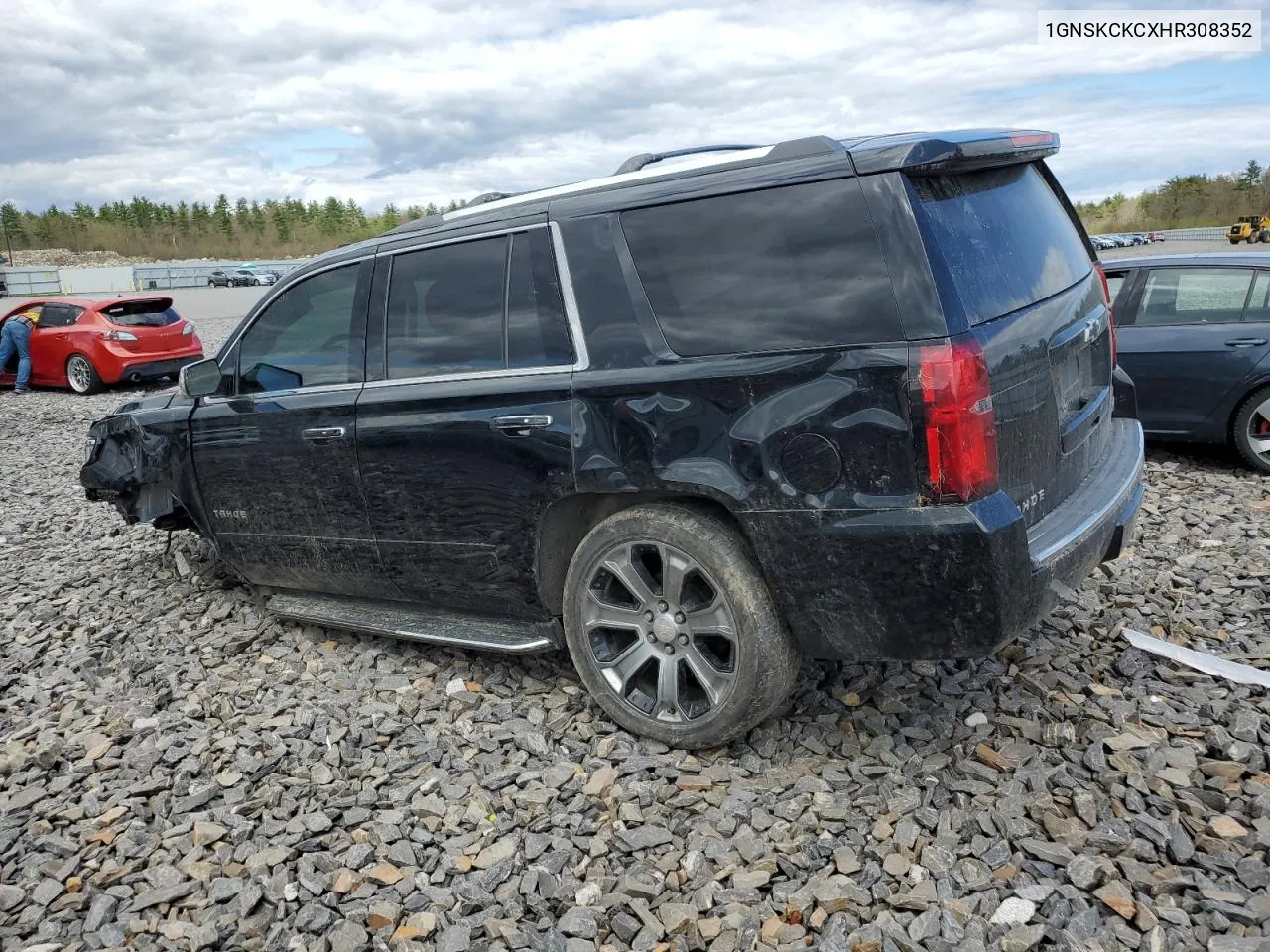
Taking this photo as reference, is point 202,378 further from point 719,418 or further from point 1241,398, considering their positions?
point 1241,398

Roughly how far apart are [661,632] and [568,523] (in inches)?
22.0

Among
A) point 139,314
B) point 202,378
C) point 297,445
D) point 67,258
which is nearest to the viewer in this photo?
point 297,445

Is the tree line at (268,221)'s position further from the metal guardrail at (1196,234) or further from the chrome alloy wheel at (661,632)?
the chrome alloy wheel at (661,632)

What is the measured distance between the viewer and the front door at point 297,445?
4.31m

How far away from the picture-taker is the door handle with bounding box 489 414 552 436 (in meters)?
3.59

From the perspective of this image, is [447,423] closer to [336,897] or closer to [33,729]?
[336,897]

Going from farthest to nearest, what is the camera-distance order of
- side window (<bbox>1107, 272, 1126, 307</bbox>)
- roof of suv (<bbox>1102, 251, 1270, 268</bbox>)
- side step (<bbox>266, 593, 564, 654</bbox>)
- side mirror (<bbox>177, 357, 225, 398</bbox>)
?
side window (<bbox>1107, 272, 1126, 307</bbox>) → roof of suv (<bbox>1102, 251, 1270, 268</bbox>) → side mirror (<bbox>177, 357, 225, 398</bbox>) → side step (<bbox>266, 593, 564, 654</bbox>)

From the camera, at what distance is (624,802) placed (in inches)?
132

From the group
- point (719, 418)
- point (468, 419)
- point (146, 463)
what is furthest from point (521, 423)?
point (146, 463)

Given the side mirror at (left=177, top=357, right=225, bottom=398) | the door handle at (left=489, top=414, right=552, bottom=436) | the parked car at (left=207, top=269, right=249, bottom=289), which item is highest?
the parked car at (left=207, top=269, right=249, bottom=289)

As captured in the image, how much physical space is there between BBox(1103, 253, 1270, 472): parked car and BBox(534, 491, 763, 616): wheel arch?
5.34 meters

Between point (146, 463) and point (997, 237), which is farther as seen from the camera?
point (146, 463)

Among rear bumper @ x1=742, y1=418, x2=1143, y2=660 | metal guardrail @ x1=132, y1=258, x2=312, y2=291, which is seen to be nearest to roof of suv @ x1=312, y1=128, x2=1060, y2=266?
rear bumper @ x1=742, y1=418, x2=1143, y2=660

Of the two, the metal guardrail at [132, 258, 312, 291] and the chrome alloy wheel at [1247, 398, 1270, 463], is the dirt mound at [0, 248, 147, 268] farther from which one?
the chrome alloy wheel at [1247, 398, 1270, 463]
